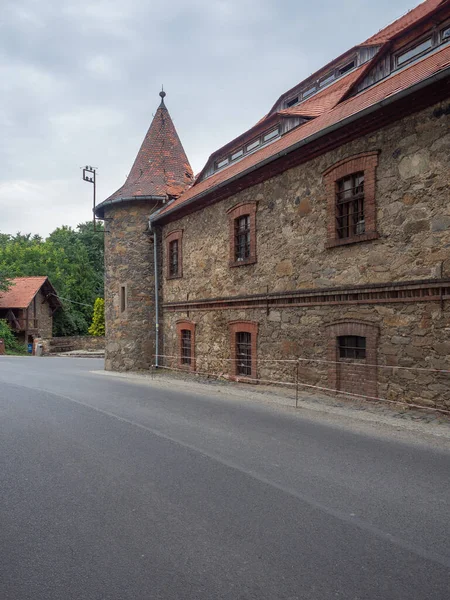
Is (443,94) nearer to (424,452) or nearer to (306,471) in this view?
(424,452)

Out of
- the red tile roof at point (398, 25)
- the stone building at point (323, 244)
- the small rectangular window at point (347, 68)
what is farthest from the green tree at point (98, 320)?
the red tile roof at point (398, 25)

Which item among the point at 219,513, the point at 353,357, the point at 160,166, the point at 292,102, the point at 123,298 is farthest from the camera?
the point at 160,166

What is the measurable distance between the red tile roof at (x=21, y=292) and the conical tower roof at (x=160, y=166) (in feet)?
77.3

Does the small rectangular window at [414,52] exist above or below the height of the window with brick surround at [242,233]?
above

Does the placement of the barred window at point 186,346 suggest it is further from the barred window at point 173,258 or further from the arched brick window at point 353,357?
the arched brick window at point 353,357

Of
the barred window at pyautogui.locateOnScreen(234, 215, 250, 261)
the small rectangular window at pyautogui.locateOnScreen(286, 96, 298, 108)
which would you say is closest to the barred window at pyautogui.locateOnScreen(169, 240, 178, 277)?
the barred window at pyautogui.locateOnScreen(234, 215, 250, 261)

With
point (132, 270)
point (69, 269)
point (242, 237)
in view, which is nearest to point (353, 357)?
point (242, 237)

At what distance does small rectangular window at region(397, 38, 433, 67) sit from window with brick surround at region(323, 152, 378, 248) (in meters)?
2.86

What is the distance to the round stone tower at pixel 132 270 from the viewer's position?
18.7 meters

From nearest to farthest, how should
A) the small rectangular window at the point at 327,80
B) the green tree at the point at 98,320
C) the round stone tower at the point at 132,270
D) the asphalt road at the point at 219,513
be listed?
the asphalt road at the point at 219,513 < the small rectangular window at the point at 327,80 < the round stone tower at the point at 132,270 < the green tree at the point at 98,320

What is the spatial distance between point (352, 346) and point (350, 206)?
10.2 ft

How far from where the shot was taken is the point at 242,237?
14445mm

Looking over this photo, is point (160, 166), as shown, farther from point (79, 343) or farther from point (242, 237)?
point (79, 343)

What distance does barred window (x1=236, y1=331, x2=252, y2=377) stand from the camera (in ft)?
46.1
